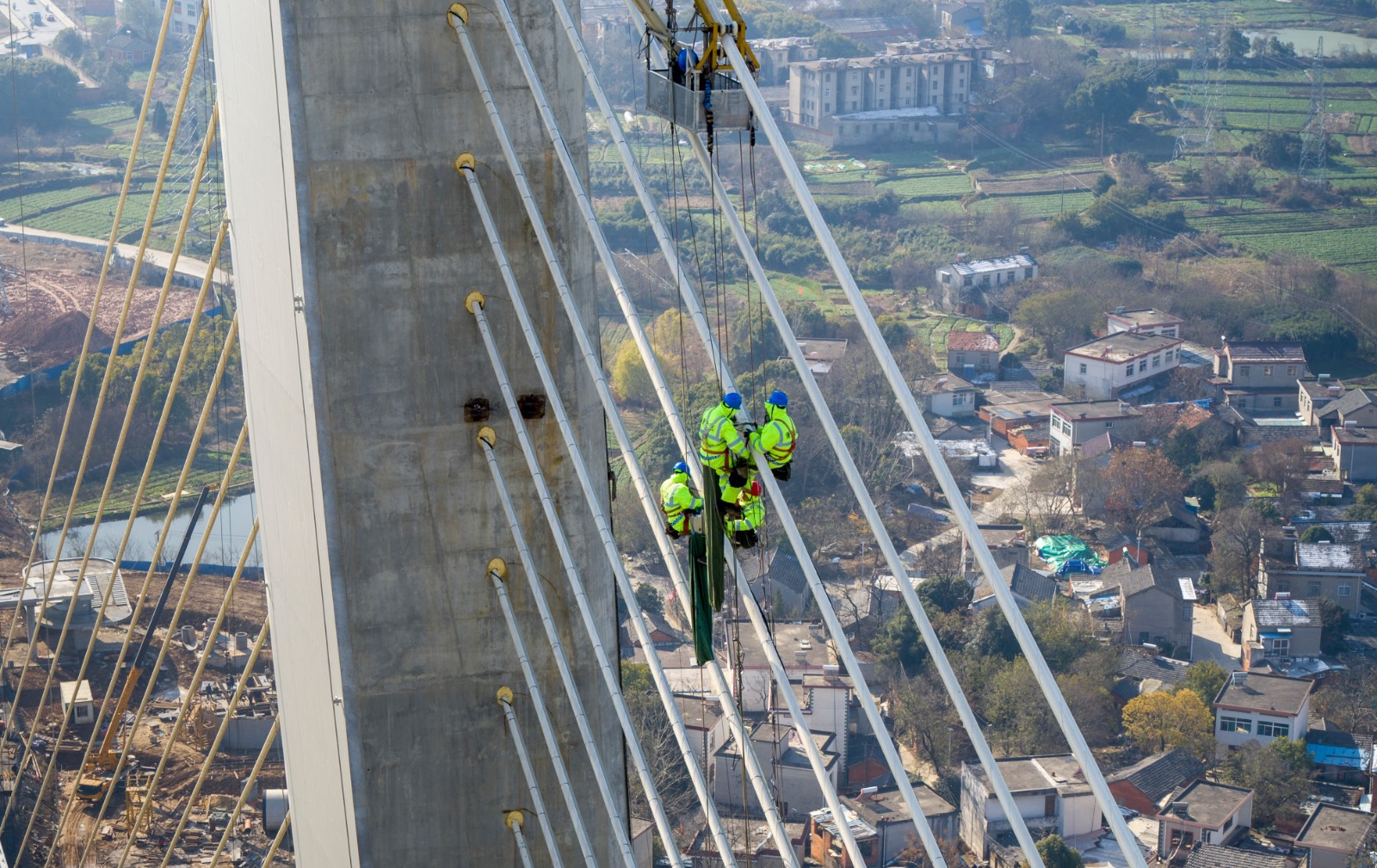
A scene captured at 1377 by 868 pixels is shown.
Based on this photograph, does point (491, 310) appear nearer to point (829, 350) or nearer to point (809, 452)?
point (809, 452)

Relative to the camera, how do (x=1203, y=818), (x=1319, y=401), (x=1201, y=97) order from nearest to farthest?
(x=1203, y=818)
(x=1319, y=401)
(x=1201, y=97)

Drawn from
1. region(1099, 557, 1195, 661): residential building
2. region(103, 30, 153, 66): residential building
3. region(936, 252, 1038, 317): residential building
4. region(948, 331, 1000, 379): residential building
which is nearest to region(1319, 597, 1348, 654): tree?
region(1099, 557, 1195, 661): residential building

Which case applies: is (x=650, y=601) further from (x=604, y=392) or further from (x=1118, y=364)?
(x=604, y=392)

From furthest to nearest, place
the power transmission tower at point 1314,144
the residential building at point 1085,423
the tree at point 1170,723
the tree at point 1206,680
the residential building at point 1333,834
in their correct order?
the power transmission tower at point 1314,144 < the residential building at point 1085,423 < the tree at point 1206,680 < the tree at point 1170,723 < the residential building at point 1333,834

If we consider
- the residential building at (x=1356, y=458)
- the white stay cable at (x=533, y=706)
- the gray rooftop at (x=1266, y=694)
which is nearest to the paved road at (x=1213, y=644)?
the gray rooftop at (x=1266, y=694)

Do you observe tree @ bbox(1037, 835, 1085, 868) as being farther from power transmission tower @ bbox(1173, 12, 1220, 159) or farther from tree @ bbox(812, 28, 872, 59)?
tree @ bbox(812, 28, 872, 59)

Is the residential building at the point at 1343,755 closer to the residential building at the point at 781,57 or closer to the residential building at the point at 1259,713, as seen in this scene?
the residential building at the point at 1259,713

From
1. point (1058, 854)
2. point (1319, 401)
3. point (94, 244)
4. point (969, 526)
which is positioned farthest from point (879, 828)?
point (94, 244)
